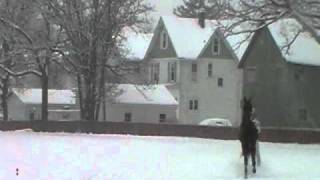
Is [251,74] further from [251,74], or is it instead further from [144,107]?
[144,107]

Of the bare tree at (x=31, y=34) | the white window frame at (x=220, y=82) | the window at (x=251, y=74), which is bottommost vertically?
the white window frame at (x=220, y=82)

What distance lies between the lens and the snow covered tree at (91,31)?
49.2m

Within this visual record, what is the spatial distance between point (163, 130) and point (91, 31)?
9.65 metres

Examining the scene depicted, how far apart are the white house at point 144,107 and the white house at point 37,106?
10.5 meters

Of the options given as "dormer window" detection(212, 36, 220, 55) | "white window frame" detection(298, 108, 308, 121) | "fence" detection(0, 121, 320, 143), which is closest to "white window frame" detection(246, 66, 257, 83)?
"white window frame" detection(298, 108, 308, 121)

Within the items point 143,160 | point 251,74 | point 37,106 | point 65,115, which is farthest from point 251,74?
point 143,160

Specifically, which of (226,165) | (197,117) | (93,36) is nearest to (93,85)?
(93,36)

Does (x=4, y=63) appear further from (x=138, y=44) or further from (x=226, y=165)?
(x=226, y=165)

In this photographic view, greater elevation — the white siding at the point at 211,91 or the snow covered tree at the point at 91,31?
the snow covered tree at the point at 91,31

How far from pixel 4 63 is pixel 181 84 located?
20.4m

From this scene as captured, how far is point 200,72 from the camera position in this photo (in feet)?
236

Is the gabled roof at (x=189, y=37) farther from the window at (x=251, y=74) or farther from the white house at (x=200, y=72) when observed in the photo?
the window at (x=251, y=74)

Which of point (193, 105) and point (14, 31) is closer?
point (14, 31)

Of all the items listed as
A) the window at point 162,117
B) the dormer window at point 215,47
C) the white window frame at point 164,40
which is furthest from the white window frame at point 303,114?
the white window frame at point 164,40
